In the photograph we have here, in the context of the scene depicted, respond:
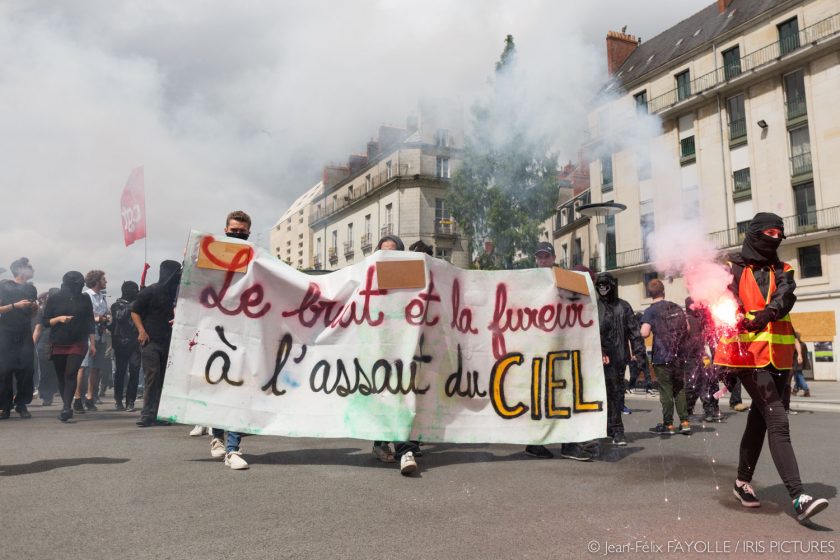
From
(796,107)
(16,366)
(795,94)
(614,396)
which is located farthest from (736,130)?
(16,366)

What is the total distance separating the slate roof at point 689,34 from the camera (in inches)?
1108

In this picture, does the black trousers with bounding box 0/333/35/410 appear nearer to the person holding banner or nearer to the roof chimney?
the person holding banner

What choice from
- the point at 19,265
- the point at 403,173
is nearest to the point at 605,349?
the point at 19,265

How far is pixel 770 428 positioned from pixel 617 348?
2.61 metres

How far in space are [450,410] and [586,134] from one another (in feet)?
30.6

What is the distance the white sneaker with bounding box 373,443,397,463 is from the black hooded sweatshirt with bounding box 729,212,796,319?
290 cm

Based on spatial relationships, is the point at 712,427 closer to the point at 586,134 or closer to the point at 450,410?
the point at 450,410

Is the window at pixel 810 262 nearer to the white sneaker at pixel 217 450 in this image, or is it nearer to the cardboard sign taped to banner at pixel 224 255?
the cardboard sign taped to banner at pixel 224 255

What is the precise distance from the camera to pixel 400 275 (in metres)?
5.16

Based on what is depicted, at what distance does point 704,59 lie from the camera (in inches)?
1126

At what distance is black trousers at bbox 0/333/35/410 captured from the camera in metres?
7.89

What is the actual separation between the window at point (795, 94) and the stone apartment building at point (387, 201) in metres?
16.2

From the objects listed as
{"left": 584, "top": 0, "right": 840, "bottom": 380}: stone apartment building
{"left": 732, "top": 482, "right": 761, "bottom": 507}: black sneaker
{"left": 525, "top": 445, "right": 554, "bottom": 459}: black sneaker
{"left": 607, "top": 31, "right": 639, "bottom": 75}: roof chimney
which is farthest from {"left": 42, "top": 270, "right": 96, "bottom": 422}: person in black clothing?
{"left": 607, "top": 31, "right": 639, "bottom": 75}: roof chimney

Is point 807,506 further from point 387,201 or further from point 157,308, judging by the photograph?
point 387,201
